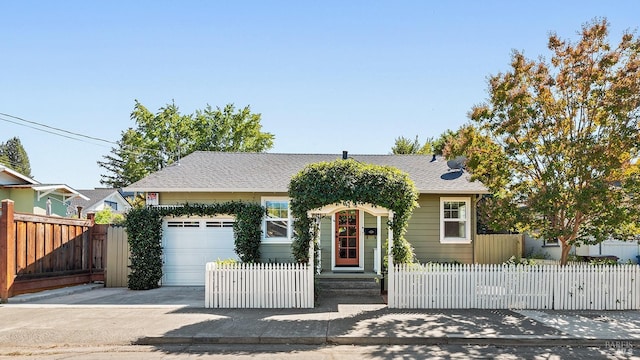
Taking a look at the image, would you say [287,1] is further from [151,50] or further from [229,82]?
[229,82]

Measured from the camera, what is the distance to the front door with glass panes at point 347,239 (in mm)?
14891

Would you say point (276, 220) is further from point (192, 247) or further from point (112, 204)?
point (112, 204)

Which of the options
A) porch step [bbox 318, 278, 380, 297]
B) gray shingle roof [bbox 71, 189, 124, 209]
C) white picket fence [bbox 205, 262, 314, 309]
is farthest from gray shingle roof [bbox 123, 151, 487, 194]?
gray shingle roof [bbox 71, 189, 124, 209]

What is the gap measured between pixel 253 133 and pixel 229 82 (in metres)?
19.2

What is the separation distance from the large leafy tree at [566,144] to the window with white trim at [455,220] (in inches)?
129

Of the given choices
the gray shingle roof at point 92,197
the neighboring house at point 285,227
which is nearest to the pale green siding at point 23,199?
the neighboring house at point 285,227

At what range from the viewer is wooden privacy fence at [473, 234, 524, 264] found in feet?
51.3

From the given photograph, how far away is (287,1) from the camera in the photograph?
503 inches

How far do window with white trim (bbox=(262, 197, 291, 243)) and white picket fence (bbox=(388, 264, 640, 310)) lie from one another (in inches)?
199

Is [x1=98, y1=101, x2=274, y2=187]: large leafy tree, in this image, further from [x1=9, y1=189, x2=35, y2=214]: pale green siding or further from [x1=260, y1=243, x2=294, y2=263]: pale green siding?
[x1=260, y1=243, x2=294, y2=263]: pale green siding

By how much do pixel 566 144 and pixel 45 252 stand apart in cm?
1387

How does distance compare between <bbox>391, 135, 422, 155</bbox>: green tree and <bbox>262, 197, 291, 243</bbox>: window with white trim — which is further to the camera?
<bbox>391, 135, 422, 155</bbox>: green tree

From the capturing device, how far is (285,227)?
1505 centimetres

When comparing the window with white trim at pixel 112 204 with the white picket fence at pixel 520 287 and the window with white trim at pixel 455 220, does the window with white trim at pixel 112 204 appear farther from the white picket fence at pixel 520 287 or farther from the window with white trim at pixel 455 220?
the white picket fence at pixel 520 287
